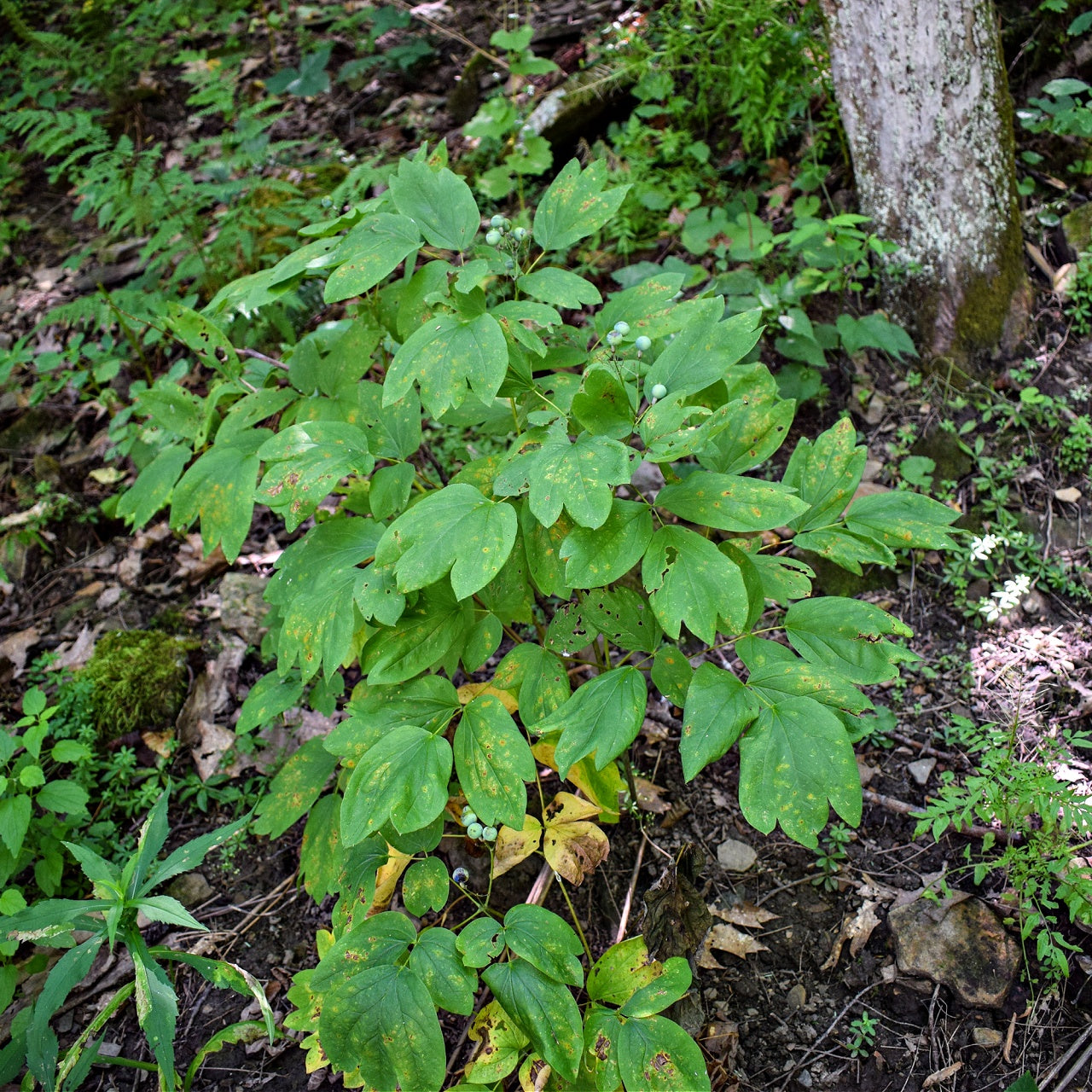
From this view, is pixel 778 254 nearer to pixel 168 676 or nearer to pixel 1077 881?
pixel 1077 881

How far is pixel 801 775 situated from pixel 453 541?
31.6 inches

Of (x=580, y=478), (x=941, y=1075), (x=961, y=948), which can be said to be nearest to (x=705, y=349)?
(x=580, y=478)

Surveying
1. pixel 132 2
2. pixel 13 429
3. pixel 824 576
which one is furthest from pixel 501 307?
pixel 132 2

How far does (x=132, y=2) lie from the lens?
275 inches

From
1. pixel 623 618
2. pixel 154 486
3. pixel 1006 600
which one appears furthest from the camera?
pixel 1006 600

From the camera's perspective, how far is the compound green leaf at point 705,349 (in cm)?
166

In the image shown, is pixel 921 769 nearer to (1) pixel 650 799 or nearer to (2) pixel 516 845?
(1) pixel 650 799

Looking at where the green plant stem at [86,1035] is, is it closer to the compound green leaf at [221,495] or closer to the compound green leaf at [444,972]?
the compound green leaf at [444,972]

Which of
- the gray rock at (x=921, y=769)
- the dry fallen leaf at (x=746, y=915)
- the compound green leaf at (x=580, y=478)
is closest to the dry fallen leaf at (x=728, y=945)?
the dry fallen leaf at (x=746, y=915)

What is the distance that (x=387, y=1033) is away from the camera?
Answer: 1597mm

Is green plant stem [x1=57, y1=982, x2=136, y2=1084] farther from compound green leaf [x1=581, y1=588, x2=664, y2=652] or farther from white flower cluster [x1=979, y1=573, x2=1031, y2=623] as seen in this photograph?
white flower cluster [x1=979, y1=573, x2=1031, y2=623]

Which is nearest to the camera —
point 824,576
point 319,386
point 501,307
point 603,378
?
point 603,378

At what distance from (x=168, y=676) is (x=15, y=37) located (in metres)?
6.93

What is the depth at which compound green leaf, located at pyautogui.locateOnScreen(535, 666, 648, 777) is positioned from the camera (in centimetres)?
161
